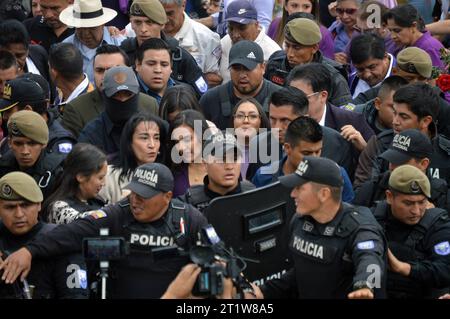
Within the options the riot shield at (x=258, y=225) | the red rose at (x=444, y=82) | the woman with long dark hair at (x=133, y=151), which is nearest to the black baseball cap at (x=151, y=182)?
the riot shield at (x=258, y=225)

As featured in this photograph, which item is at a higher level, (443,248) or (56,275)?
(443,248)

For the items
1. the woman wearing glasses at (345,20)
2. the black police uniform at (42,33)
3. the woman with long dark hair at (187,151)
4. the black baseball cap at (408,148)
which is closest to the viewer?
the black baseball cap at (408,148)

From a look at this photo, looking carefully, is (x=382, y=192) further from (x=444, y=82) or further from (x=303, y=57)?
(x=303, y=57)

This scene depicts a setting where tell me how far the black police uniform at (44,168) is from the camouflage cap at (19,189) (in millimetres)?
969

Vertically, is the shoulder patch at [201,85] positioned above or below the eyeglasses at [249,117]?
below

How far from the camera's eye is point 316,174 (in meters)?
8.63

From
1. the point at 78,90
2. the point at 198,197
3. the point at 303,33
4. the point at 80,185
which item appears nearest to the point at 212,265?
the point at 198,197

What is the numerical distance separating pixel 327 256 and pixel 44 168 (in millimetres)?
2824

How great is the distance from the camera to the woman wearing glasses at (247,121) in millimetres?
10859

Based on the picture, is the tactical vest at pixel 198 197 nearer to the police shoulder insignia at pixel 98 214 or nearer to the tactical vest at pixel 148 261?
the tactical vest at pixel 148 261

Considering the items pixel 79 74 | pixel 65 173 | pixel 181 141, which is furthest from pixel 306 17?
pixel 65 173

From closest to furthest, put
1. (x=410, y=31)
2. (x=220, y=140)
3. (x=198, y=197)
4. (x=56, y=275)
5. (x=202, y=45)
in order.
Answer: (x=56, y=275) < (x=198, y=197) < (x=220, y=140) < (x=410, y=31) < (x=202, y=45)

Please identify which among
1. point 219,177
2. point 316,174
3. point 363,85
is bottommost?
point 363,85
